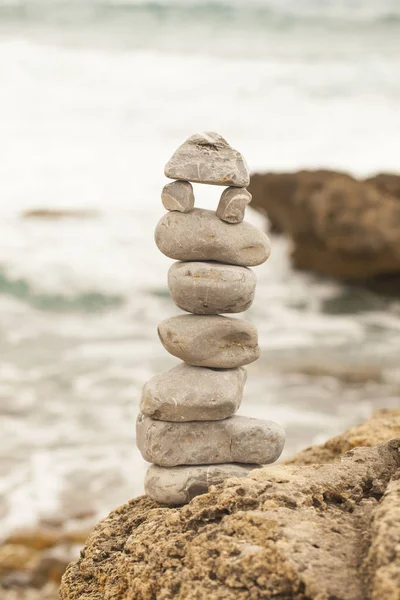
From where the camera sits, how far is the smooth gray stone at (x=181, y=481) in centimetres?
357

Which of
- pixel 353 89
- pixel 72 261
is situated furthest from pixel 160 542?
pixel 353 89

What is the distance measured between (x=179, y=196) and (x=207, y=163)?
0.21 meters

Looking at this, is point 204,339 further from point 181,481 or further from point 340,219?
point 340,219

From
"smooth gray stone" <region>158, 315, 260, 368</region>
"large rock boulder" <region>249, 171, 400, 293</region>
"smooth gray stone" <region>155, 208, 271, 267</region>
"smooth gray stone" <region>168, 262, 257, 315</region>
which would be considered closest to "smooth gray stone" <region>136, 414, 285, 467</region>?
"smooth gray stone" <region>158, 315, 260, 368</region>

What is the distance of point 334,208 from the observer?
11.7 metres

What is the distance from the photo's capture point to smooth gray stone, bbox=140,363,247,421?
364 centimetres

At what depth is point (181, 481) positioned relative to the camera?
3.58 m

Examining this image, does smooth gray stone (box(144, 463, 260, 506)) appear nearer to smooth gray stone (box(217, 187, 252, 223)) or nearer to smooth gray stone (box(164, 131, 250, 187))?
smooth gray stone (box(217, 187, 252, 223))

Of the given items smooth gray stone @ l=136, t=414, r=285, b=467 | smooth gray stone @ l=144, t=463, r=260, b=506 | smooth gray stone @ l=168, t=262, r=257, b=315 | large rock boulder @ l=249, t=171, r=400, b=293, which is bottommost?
smooth gray stone @ l=144, t=463, r=260, b=506

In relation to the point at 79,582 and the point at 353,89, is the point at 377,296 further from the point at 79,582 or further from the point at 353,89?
the point at 353,89

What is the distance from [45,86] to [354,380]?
16857 mm

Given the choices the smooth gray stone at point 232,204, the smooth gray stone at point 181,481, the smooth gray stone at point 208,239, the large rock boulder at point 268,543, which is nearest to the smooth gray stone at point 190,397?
the smooth gray stone at point 181,481

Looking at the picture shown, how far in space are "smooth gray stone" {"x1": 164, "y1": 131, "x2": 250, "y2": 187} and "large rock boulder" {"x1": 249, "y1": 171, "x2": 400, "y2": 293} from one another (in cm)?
822

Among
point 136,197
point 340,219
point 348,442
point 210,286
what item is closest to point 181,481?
point 210,286
